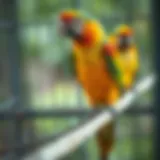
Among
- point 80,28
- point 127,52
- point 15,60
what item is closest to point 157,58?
point 127,52

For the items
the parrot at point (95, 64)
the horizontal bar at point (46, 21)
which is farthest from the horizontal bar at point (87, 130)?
the horizontal bar at point (46, 21)

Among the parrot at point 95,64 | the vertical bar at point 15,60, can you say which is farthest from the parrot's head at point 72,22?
the vertical bar at point 15,60

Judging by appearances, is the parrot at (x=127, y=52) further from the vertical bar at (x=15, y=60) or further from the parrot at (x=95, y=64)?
the vertical bar at (x=15, y=60)

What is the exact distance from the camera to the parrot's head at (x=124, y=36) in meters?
1.26

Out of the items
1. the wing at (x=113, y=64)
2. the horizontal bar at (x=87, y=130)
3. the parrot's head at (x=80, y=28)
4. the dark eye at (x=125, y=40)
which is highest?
the parrot's head at (x=80, y=28)

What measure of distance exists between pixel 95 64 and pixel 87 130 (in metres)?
0.15

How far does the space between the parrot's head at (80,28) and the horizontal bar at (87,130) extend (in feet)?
0.48

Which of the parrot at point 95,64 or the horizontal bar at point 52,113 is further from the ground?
the parrot at point 95,64

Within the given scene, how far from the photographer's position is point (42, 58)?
126 centimetres

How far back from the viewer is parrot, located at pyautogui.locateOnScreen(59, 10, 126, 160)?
125 centimetres

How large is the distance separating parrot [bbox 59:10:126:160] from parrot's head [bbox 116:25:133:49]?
2 centimetres

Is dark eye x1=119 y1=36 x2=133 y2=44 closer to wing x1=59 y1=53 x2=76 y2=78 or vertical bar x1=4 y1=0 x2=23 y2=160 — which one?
wing x1=59 y1=53 x2=76 y2=78

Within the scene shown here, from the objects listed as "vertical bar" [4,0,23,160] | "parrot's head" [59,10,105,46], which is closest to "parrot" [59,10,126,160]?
"parrot's head" [59,10,105,46]

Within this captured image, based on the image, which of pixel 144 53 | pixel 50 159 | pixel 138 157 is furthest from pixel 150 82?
pixel 50 159
